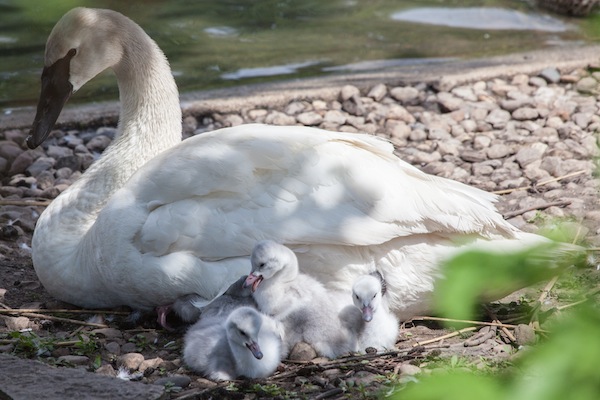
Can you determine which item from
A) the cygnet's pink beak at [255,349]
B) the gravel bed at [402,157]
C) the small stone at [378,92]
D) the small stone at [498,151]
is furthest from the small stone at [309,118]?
the cygnet's pink beak at [255,349]

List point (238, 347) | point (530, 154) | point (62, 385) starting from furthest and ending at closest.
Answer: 1. point (530, 154)
2. point (238, 347)
3. point (62, 385)

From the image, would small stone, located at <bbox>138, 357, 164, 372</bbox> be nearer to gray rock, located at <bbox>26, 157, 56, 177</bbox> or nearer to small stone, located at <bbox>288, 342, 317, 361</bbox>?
small stone, located at <bbox>288, 342, 317, 361</bbox>

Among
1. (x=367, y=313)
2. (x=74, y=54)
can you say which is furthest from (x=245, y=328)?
(x=74, y=54)

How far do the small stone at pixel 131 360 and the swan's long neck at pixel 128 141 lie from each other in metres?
0.84

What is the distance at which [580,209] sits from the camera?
205 inches

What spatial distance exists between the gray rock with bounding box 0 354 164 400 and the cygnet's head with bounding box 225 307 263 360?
0.40 m

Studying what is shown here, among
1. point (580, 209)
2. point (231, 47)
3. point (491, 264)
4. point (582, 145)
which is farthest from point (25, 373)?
point (231, 47)

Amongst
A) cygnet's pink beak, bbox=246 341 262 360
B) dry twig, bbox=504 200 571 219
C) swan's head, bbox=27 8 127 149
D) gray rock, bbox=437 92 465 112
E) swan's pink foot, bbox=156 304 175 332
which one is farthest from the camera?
gray rock, bbox=437 92 465 112

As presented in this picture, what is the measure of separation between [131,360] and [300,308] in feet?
2.48

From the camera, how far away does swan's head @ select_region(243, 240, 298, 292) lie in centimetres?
359

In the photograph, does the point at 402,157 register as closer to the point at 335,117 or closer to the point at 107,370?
the point at 335,117

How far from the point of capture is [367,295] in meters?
3.59

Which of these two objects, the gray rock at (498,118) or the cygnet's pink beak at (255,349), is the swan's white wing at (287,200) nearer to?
the cygnet's pink beak at (255,349)

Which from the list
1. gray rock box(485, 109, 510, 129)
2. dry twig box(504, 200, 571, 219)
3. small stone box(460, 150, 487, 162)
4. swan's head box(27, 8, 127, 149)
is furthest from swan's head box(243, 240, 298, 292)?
gray rock box(485, 109, 510, 129)
